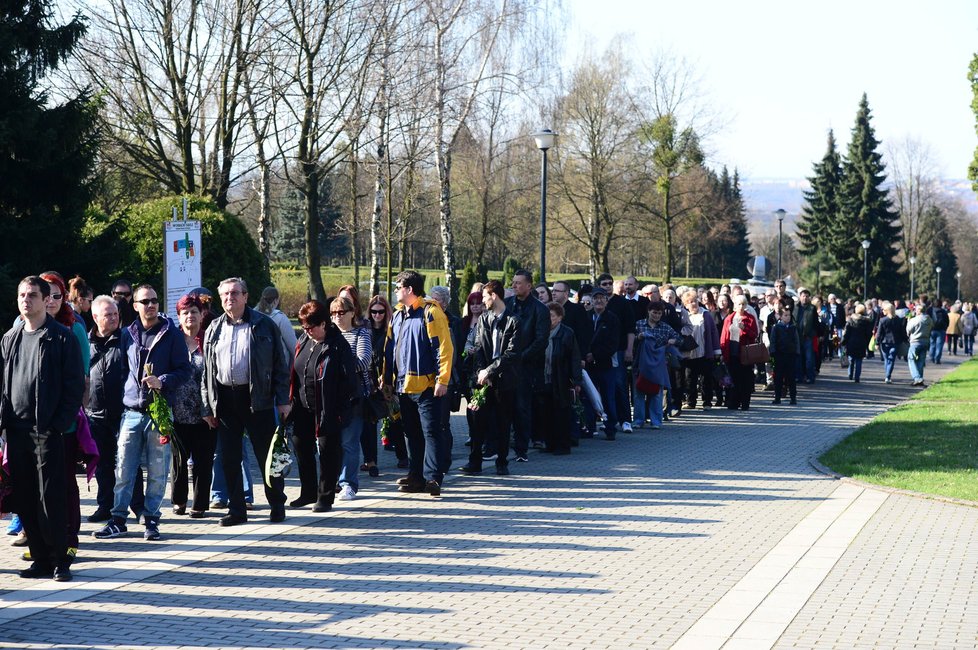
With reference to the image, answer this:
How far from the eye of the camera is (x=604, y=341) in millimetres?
14609

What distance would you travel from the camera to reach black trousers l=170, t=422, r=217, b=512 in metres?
9.15

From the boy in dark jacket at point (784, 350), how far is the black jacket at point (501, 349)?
8.37 metres

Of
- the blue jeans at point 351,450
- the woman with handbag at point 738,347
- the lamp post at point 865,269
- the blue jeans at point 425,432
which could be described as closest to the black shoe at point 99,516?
the blue jeans at point 351,450

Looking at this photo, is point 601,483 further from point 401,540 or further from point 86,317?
point 86,317

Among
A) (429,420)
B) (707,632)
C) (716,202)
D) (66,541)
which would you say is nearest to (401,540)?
(429,420)

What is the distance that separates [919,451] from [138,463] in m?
9.59

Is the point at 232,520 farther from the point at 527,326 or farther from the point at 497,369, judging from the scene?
the point at 527,326

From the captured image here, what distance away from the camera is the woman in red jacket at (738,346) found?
18.4 m

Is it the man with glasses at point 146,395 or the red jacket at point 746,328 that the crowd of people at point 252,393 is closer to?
the man with glasses at point 146,395

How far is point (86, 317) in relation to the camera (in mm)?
11289

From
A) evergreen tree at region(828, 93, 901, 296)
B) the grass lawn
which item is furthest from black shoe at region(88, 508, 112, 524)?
evergreen tree at region(828, 93, 901, 296)

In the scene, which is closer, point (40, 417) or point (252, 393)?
point (40, 417)

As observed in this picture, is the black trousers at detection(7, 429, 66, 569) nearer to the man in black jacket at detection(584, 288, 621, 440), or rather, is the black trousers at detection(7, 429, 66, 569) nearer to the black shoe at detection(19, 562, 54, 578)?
the black shoe at detection(19, 562, 54, 578)

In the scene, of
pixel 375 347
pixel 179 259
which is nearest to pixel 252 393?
pixel 375 347
